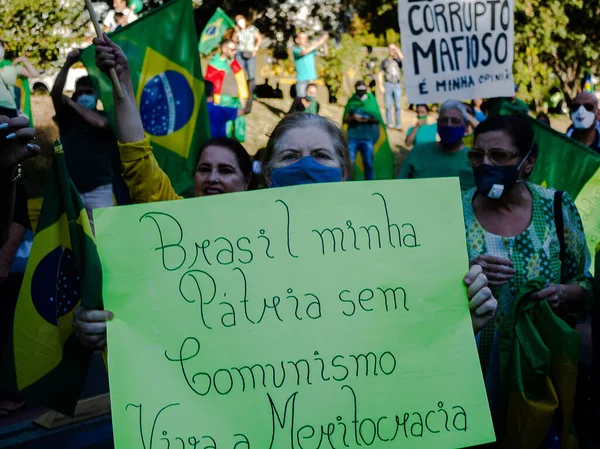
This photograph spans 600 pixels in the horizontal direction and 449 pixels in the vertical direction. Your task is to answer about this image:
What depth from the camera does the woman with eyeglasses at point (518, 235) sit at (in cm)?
274

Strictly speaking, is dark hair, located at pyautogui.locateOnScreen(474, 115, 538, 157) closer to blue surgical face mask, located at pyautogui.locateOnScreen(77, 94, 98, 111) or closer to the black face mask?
the black face mask

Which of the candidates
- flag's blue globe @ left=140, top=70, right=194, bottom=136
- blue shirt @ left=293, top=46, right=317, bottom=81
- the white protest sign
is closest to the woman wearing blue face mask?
flag's blue globe @ left=140, top=70, right=194, bottom=136

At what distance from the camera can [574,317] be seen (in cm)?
291

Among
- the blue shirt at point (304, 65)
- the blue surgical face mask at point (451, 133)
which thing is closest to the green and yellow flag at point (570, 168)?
the blue surgical face mask at point (451, 133)

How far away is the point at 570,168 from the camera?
14.0 feet

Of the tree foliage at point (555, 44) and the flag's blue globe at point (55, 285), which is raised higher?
the tree foliage at point (555, 44)

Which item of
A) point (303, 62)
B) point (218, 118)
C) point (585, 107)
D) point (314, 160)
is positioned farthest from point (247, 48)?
point (314, 160)

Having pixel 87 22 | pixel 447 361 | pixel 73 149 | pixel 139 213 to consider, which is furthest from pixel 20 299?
pixel 87 22

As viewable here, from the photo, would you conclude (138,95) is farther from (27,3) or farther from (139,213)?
(27,3)

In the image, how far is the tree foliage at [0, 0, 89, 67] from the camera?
12969 millimetres

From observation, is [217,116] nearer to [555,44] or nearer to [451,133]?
[451,133]

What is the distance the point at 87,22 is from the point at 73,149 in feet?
38.4

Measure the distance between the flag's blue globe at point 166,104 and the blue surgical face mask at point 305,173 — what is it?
244cm

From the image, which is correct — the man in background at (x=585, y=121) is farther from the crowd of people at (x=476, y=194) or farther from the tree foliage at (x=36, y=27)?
the tree foliage at (x=36, y=27)
